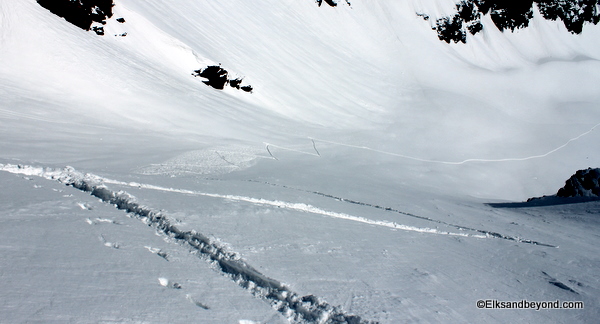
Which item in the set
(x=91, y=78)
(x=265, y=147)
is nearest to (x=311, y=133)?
(x=265, y=147)

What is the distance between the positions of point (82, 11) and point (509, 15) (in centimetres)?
2783

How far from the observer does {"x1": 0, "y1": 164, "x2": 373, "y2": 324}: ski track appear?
2387 millimetres

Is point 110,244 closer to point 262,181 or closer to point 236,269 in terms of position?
point 236,269

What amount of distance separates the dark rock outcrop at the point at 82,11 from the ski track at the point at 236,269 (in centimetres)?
932

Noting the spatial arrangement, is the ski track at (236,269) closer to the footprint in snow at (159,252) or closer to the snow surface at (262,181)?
the snow surface at (262,181)

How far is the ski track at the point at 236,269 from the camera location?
2387 millimetres

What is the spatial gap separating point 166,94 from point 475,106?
13.5m

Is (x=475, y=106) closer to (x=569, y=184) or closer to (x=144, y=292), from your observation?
(x=569, y=184)

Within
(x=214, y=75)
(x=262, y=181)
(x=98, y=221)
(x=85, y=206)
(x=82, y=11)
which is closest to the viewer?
(x=98, y=221)

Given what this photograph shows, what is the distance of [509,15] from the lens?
30188 mm

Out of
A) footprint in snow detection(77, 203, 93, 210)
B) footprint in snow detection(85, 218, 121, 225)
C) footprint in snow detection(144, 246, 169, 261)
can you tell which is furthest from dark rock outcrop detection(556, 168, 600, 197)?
footprint in snow detection(77, 203, 93, 210)

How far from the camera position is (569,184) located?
7.21m

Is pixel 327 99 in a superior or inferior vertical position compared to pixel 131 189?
superior

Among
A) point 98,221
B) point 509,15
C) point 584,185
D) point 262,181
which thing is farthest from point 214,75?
point 509,15
